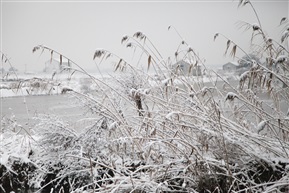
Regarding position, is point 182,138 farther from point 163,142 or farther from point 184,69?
point 184,69

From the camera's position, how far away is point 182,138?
8.77ft

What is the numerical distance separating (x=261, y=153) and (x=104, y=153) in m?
2.22

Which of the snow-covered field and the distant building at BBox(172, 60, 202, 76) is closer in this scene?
the snow-covered field

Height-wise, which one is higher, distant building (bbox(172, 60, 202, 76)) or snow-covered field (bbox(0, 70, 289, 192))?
distant building (bbox(172, 60, 202, 76))

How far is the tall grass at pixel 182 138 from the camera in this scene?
2.44 metres

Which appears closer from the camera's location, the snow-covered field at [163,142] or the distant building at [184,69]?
the snow-covered field at [163,142]

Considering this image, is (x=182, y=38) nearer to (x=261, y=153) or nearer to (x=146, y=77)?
(x=146, y=77)

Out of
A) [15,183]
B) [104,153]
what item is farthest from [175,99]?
[15,183]

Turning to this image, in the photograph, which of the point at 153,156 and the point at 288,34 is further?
the point at 153,156

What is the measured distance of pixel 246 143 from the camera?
2512mm

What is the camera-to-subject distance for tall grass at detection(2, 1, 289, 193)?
2.44 m

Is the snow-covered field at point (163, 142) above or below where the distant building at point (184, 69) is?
below

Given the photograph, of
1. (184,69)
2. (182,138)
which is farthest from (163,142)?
(184,69)

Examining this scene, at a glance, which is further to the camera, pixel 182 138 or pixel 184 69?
pixel 184 69
